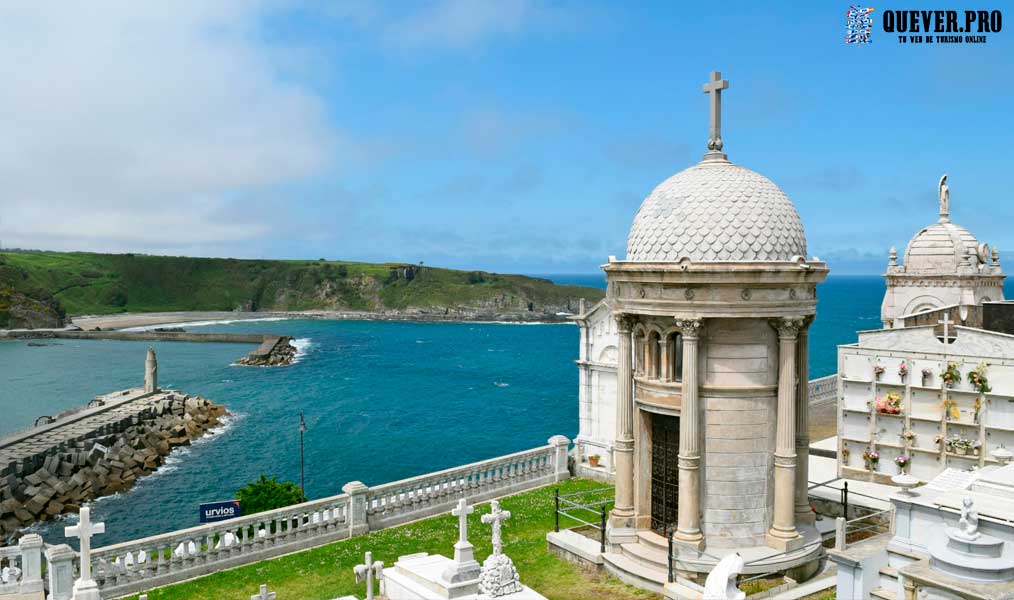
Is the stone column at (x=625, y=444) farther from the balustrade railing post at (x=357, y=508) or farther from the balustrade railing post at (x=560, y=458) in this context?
the balustrade railing post at (x=560, y=458)

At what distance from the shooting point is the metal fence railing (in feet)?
61.3

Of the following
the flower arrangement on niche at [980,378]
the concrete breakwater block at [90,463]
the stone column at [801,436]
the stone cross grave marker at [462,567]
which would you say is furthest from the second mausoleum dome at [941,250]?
the concrete breakwater block at [90,463]

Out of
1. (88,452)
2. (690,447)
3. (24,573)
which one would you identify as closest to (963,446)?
(690,447)

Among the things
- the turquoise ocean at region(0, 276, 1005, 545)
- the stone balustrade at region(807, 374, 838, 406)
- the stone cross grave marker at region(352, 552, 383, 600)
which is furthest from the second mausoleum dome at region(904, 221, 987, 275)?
the turquoise ocean at region(0, 276, 1005, 545)

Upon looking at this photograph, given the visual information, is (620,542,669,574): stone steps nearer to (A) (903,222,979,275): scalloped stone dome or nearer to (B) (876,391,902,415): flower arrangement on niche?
(B) (876,391,902,415): flower arrangement on niche

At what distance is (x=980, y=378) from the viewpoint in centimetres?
2047

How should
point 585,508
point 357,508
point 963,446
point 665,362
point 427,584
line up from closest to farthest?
point 427,584 < point 665,362 < point 585,508 < point 963,446 < point 357,508

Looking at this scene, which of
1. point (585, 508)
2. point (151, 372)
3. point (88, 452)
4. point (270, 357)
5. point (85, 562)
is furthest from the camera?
point (270, 357)

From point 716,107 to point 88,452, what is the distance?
45.9 meters

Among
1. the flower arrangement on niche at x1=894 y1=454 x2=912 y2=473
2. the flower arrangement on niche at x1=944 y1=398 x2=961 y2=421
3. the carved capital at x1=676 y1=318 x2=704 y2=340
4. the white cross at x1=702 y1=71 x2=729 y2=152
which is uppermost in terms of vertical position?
the white cross at x1=702 y1=71 x2=729 y2=152

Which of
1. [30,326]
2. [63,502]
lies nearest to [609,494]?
[63,502]

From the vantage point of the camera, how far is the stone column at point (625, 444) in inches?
676

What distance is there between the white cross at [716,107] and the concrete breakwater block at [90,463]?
3748 cm

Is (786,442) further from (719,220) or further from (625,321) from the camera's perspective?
(719,220)
